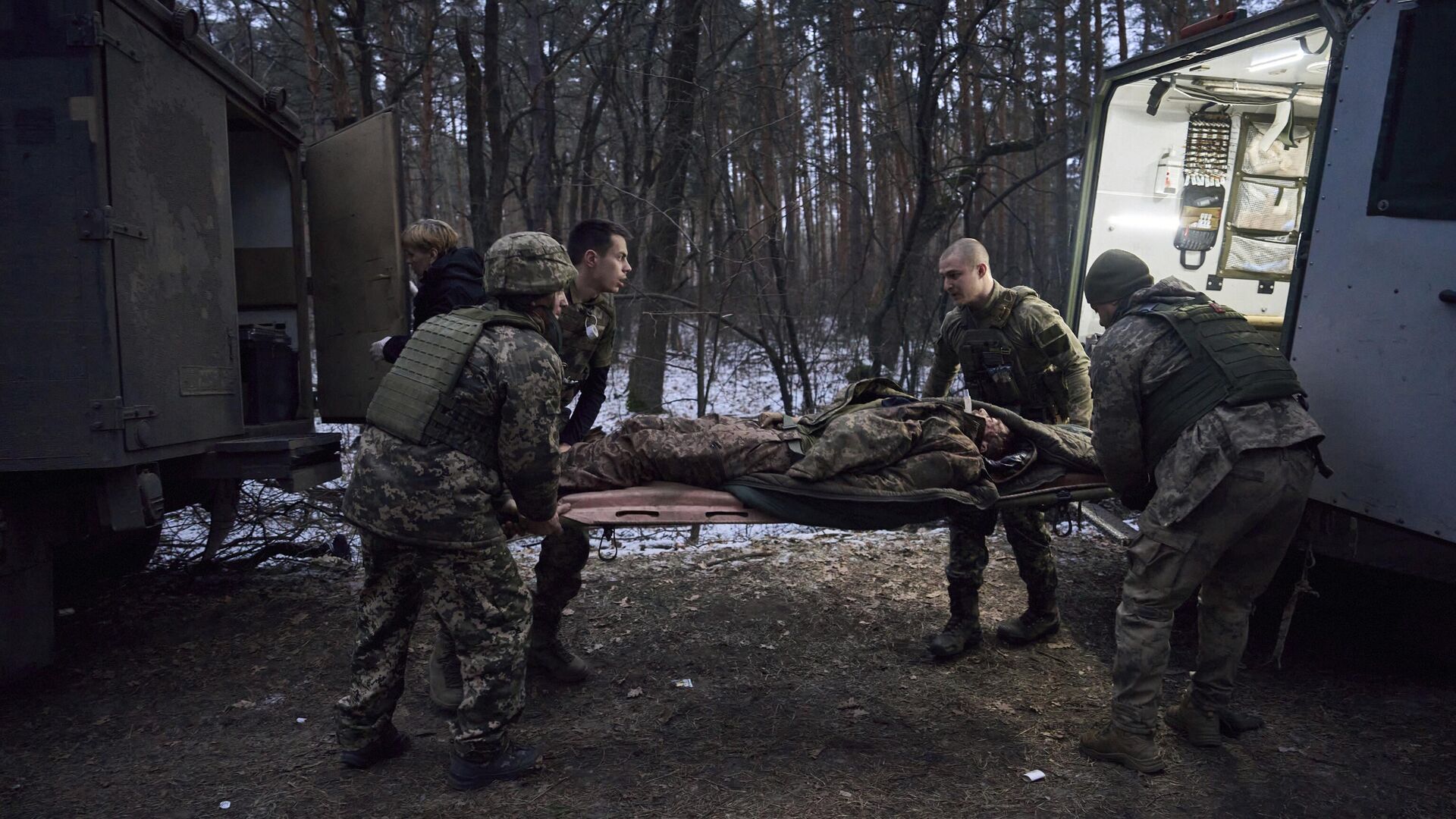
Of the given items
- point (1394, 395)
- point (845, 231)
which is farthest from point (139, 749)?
point (845, 231)

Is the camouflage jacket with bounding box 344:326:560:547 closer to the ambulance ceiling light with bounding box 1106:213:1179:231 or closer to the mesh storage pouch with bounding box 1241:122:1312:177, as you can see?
the ambulance ceiling light with bounding box 1106:213:1179:231

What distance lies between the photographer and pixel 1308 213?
3535 millimetres

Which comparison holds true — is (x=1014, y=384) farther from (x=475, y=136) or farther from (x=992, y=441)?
(x=475, y=136)

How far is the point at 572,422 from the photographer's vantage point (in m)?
3.98

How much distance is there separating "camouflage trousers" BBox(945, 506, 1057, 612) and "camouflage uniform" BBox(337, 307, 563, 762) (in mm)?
1930

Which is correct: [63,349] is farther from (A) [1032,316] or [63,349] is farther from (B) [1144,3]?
(B) [1144,3]

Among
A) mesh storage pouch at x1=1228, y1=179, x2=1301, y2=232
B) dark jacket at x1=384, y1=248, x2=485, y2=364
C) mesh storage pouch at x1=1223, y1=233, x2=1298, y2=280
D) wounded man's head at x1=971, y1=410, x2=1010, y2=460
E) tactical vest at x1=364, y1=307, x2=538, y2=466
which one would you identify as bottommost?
wounded man's head at x1=971, y1=410, x2=1010, y2=460

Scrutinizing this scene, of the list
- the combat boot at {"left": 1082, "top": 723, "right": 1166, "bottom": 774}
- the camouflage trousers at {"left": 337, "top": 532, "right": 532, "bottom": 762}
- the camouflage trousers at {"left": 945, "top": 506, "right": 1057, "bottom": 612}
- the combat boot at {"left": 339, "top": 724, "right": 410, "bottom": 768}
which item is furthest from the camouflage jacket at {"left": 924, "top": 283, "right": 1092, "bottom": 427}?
the combat boot at {"left": 339, "top": 724, "right": 410, "bottom": 768}

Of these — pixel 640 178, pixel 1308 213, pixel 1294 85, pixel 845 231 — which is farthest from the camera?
pixel 845 231

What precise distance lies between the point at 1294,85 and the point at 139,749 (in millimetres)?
6913

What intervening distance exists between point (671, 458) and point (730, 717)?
1.08 m

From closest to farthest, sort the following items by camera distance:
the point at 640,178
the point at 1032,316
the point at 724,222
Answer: the point at 1032,316, the point at 640,178, the point at 724,222

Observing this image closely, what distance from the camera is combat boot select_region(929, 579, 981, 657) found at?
4000 millimetres

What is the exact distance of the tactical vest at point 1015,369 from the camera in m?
4.18
